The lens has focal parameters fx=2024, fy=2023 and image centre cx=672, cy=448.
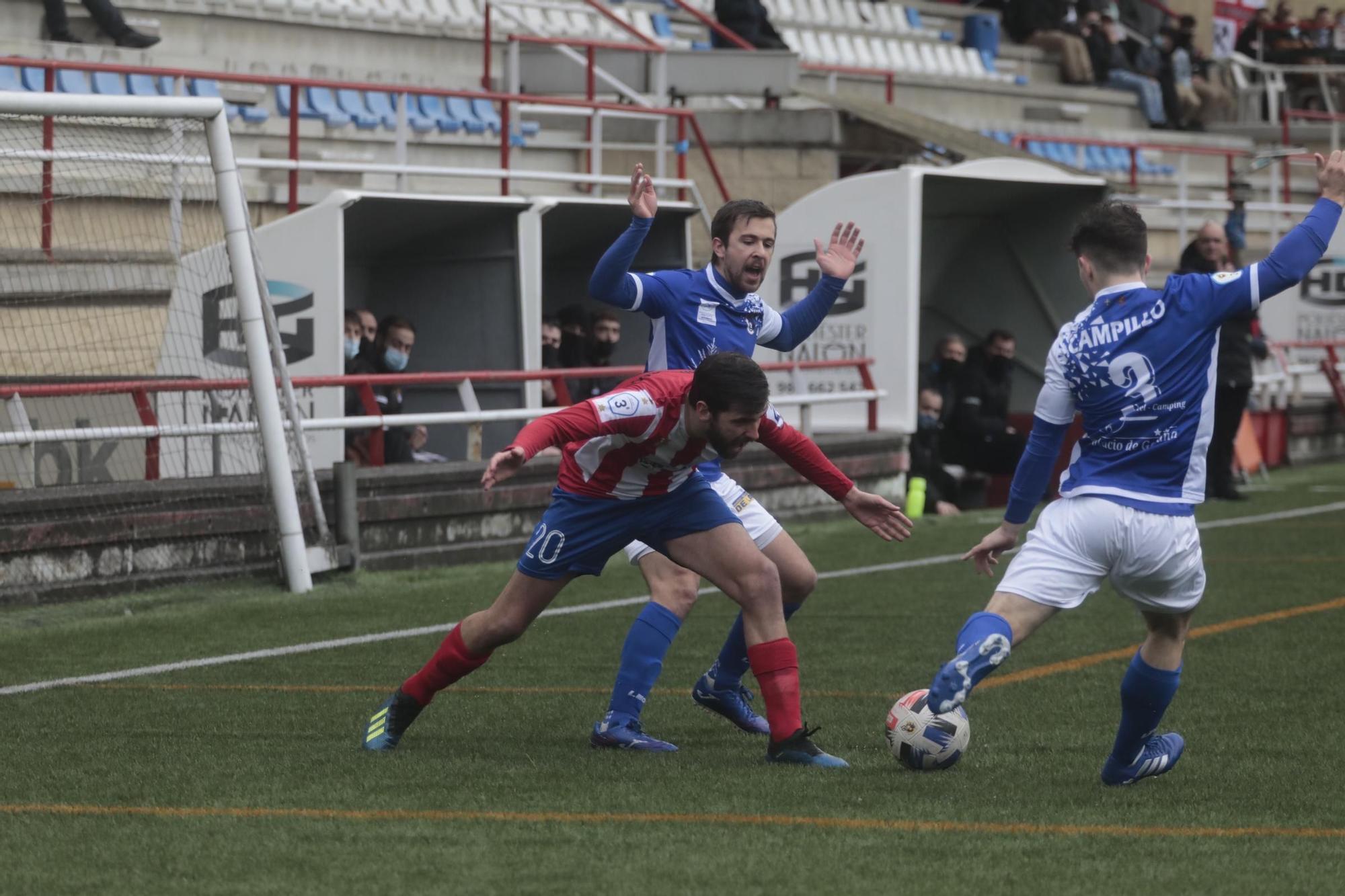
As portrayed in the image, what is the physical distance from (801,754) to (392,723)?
4.41ft

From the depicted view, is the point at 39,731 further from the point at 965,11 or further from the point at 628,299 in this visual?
the point at 965,11

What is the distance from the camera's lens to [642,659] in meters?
6.85

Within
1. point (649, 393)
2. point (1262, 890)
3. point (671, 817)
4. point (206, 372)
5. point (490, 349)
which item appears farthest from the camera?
point (490, 349)

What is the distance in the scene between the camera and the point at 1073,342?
577 cm

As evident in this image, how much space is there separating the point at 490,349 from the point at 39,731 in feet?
27.7

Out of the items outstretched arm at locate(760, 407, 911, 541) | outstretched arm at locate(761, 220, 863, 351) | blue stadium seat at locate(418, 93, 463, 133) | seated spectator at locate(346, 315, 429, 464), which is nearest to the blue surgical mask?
seated spectator at locate(346, 315, 429, 464)

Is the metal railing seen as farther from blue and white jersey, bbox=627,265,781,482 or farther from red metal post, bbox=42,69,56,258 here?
blue and white jersey, bbox=627,265,781,482

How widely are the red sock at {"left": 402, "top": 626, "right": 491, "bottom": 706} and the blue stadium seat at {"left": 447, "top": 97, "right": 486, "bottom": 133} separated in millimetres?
13156

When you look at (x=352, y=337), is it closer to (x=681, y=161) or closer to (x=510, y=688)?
(x=681, y=161)

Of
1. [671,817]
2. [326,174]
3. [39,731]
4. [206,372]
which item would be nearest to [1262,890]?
[671,817]

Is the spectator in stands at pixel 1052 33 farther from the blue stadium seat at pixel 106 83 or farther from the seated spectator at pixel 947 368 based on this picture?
the blue stadium seat at pixel 106 83

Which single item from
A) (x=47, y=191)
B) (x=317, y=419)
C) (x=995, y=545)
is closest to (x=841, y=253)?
(x=995, y=545)

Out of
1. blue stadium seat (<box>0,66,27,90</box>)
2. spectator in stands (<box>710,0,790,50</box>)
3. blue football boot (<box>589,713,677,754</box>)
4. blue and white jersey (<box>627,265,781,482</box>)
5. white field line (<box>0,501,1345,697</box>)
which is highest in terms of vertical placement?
spectator in stands (<box>710,0,790,50</box>)

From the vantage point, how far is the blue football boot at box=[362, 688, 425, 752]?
21.6ft
